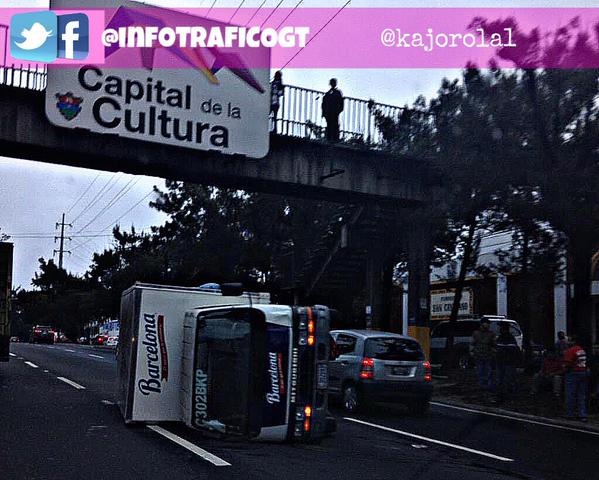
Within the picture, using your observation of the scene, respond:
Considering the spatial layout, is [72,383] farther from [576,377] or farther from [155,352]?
[576,377]

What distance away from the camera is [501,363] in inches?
758

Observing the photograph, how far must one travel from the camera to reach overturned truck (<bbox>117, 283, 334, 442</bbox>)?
9.73m

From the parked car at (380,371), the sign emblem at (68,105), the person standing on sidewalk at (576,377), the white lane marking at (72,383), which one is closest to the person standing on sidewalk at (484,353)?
the person standing on sidewalk at (576,377)

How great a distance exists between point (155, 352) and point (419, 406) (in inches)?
249

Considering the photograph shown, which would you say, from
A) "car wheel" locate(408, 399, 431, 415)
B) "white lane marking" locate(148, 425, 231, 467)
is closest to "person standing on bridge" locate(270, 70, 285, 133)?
"car wheel" locate(408, 399, 431, 415)

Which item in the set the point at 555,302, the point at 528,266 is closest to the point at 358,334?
the point at 528,266

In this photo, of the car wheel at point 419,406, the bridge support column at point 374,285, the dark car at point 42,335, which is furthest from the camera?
the dark car at point 42,335

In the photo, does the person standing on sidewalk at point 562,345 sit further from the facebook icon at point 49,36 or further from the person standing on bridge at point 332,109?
the facebook icon at point 49,36

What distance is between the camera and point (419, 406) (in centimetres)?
1580

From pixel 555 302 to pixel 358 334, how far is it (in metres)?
22.7

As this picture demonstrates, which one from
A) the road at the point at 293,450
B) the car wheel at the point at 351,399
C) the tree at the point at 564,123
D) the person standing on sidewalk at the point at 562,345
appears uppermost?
the tree at the point at 564,123

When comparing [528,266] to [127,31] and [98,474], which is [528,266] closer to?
[127,31]

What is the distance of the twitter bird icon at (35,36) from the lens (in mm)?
19016

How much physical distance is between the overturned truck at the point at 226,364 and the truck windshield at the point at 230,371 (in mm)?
13
